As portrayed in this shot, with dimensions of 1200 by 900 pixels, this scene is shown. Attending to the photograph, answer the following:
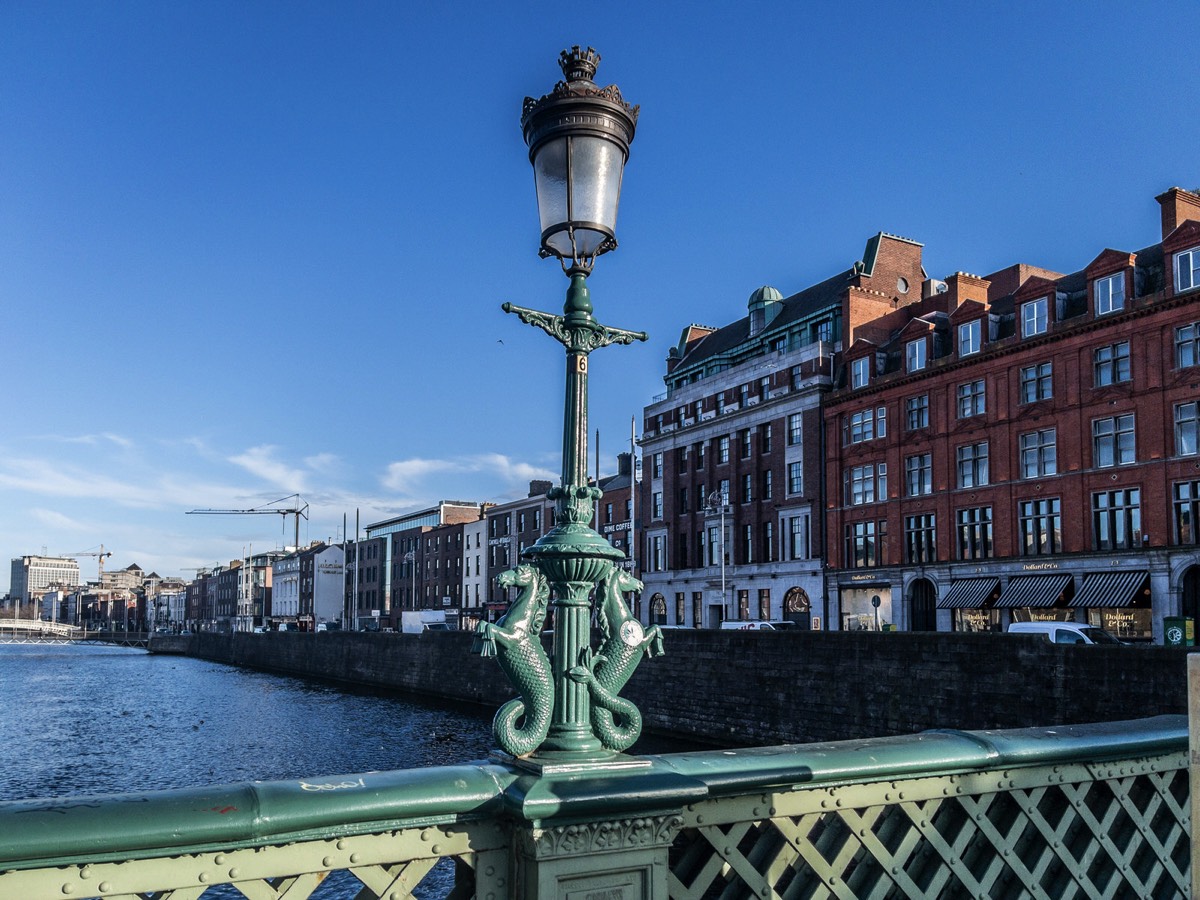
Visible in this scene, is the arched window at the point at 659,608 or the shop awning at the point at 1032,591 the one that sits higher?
the shop awning at the point at 1032,591

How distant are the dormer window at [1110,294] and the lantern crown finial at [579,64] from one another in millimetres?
40040

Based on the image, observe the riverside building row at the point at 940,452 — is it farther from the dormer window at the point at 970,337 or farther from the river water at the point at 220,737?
the river water at the point at 220,737

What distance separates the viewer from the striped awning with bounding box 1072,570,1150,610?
38.0m

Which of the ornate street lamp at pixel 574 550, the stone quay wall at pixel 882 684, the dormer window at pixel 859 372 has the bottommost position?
the stone quay wall at pixel 882 684

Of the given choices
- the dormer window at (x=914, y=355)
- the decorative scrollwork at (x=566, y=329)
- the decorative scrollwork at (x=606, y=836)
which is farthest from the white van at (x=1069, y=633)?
the decorative scrollwork at (x=606, y=836)

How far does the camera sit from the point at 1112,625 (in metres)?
39.8

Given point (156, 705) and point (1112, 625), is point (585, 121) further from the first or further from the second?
point (156, 705)

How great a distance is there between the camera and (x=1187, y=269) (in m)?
36.8

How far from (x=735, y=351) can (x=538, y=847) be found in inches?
2478

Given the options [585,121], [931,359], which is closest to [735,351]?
[931,359]

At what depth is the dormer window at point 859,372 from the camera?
52312mm

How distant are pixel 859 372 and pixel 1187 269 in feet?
59.3

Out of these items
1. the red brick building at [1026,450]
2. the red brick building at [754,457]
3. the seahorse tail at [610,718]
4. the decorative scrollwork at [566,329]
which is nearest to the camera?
the seahorse tail at [610,718]

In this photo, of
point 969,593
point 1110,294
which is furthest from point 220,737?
point 1110,294
